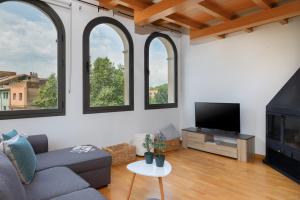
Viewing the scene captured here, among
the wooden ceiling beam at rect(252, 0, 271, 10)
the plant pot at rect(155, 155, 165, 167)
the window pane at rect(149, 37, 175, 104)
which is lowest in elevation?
the plant pot at rect(155, 155, 165, 167)

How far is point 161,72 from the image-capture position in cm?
527

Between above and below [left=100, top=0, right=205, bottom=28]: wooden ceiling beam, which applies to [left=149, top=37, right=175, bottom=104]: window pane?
below

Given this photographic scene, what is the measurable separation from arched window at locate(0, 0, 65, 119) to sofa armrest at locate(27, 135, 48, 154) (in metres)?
0.46

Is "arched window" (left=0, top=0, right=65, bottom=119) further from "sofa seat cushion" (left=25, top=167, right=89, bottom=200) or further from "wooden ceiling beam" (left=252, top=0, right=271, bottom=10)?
"wooden ceiling beam" (left=252, top=0, right=271, bottom=10)

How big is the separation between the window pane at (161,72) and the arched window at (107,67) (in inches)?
27.0

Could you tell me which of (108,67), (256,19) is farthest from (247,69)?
(108,67)

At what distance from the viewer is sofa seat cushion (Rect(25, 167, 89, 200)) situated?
1.82 m

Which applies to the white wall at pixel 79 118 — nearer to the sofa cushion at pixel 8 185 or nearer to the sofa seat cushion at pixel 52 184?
the sofa seat cushion at pixel 52 184

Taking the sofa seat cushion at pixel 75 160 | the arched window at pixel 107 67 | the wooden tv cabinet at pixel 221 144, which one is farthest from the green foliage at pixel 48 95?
the wooden tv cabinet at pixel 221 144

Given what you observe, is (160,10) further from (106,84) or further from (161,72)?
(161,72)

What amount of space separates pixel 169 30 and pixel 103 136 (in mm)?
2830

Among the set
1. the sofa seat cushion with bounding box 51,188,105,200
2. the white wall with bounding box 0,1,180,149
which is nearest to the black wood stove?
the white wall with bounding box 0,1,180,149

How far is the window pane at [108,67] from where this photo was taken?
3.97 meters

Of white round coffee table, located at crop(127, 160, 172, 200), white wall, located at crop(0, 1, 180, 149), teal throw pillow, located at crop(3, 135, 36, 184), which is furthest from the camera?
white wall, located at crop(0, 1, 180, 149)
